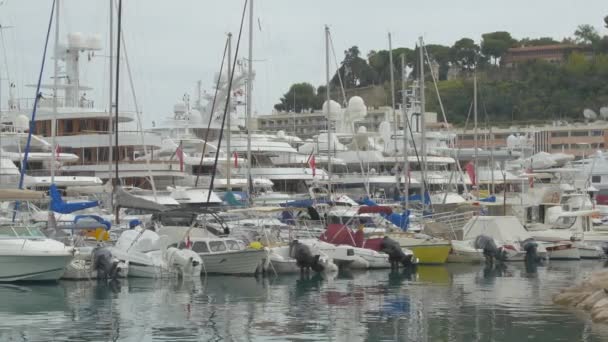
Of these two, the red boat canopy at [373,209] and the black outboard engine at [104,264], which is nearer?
the black outboard engine at [104,264]

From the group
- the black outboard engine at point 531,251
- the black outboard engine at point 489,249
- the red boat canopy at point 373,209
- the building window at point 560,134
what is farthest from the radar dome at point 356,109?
the building window at point 560,134

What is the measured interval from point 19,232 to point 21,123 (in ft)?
104

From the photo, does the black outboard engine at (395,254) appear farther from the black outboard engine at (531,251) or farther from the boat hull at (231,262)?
the black outboard engine at (531,251)

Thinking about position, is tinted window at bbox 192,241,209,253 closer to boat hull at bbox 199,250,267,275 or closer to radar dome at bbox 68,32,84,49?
boat hull at bbox 199,250,267,275

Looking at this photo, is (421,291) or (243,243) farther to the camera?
(243,243)

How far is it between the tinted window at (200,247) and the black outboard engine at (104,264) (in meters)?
2.99

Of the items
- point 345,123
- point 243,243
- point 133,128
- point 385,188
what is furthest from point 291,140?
point 243,243

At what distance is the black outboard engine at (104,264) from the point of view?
37.0 m

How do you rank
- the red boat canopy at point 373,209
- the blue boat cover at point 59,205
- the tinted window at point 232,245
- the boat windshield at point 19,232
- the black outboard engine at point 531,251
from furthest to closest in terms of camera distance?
the black outboard engine at point 531,251
the red boat canopy at point 373,209
the blue boat cover at point 59,205
the tinted window at point 232,245
the boat windshield at point 19,232

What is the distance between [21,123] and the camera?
66250 mm

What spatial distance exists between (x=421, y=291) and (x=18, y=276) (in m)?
12.4

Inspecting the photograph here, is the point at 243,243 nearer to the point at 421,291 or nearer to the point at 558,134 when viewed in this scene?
the point at 421,291

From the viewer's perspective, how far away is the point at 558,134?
461ft

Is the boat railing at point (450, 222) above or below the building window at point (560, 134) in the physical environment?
below
